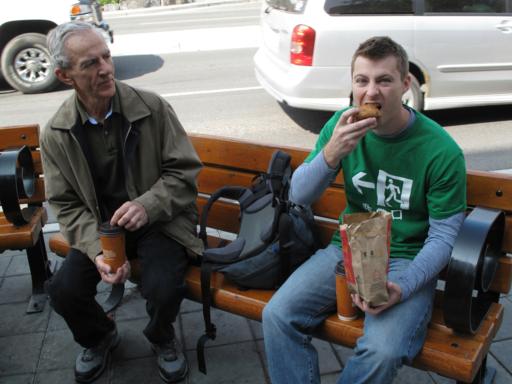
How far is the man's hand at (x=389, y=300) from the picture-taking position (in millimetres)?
2162

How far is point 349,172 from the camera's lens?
252cm

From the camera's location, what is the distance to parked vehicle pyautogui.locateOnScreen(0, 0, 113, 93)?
9.55 m

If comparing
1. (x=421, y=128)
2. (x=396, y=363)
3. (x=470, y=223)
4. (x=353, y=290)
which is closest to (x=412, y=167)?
(x=421, y=128)

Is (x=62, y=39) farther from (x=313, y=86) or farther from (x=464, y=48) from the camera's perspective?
(x=464, y=48)

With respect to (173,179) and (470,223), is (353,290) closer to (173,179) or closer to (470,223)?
(470,223)

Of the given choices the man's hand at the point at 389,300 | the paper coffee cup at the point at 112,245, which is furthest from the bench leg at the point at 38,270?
the man's hand at the point at 389,300

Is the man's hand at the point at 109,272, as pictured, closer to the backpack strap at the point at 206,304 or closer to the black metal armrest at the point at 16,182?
the backpack strap at the point at 206,304

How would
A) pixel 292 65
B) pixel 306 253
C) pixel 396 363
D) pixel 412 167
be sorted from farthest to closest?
pixel 292 65, pixel 306 253, pixel 412 167, pixel 396 363

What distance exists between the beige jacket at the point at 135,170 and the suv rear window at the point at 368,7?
12.1 ft

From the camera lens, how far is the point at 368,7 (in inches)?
240

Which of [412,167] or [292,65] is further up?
[412,167]

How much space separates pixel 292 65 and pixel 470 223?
4312 millimetres

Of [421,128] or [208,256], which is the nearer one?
[421,128]

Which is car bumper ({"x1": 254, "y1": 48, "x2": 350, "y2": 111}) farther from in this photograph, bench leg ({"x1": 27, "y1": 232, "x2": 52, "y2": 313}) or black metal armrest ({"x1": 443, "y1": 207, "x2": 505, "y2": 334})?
black metal armrest ({"x1": 443, "y1": 207, "x2": 505, "y2": 334})
